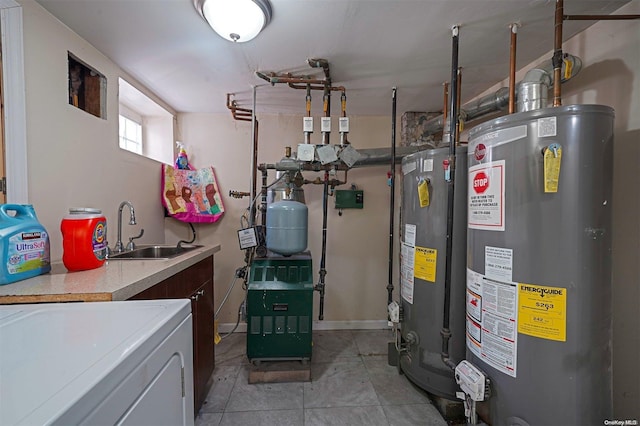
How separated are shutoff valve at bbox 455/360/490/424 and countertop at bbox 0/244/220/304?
4.56ft

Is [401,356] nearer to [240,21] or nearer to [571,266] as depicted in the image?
[571,266]

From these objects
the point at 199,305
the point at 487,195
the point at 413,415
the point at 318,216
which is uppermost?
the point at 487,195

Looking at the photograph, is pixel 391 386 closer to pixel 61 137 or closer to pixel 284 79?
pixel 284 79

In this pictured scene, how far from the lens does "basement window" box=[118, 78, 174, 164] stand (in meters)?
2.06

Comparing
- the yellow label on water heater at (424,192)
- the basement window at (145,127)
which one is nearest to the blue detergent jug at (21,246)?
the basement window at (145,127)

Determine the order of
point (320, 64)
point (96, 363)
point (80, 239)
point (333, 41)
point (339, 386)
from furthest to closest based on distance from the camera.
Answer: point (339, 386) → point (320, 64) → point (333, 41) → point (80, 239) → point (96, 363)

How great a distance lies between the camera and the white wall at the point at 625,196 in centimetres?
111

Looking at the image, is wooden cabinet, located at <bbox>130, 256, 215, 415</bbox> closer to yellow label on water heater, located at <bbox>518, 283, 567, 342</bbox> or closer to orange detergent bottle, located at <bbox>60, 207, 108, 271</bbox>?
orange detergent bottle, located at <bbox>60, 207, 108, 271</bbox>

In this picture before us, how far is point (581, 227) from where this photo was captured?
888 millimetres

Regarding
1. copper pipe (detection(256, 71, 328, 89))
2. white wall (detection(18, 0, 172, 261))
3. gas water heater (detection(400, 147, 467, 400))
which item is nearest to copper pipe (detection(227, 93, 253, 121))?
copper pipe (detection(256, 71, 328, 89))

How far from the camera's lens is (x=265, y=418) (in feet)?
4.82

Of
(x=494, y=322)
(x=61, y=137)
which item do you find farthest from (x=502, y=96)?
(x=61, y=137)

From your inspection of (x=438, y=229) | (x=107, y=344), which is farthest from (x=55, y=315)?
(x=438, y=229)

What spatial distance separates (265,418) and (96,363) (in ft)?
4.48
